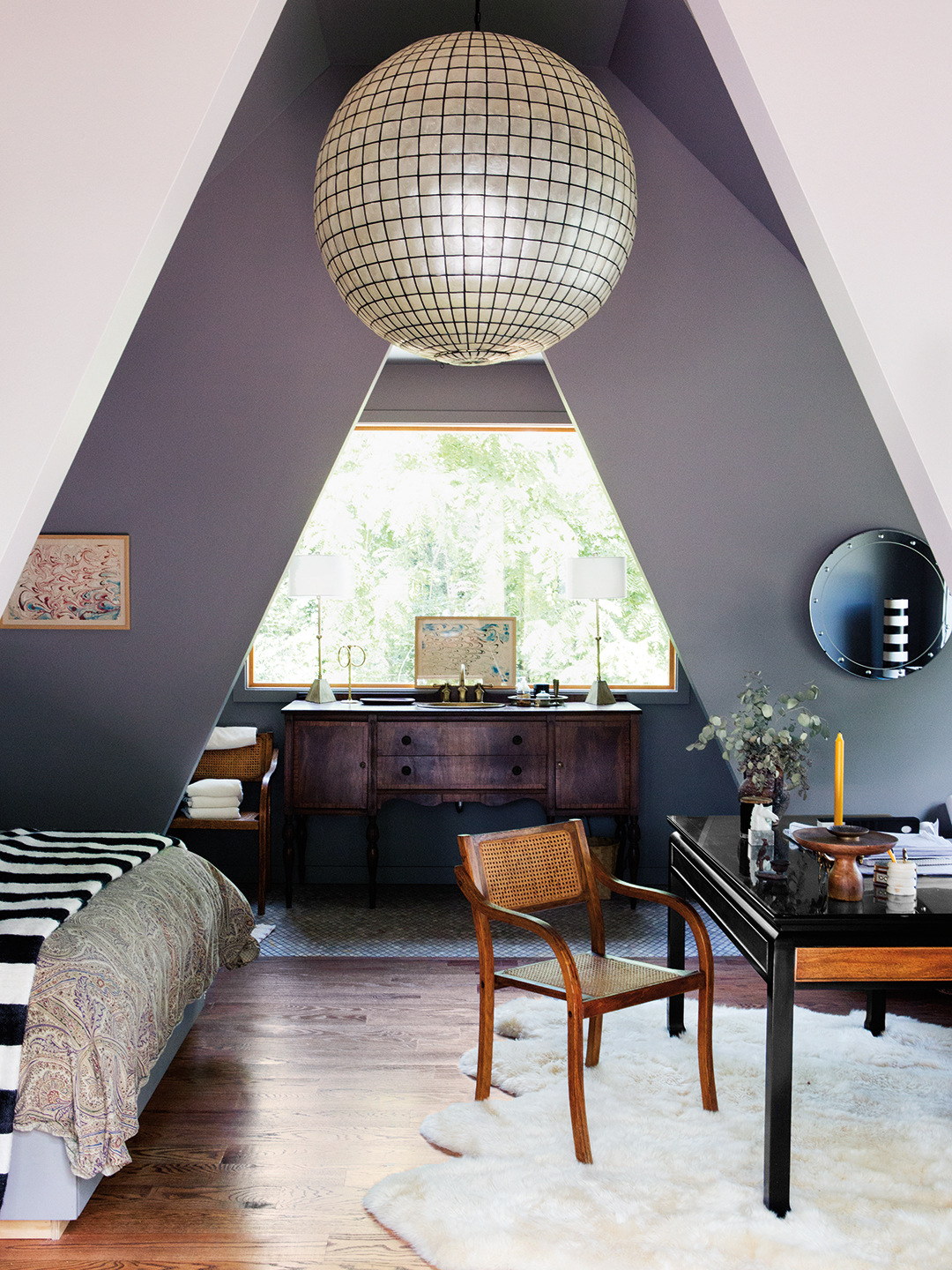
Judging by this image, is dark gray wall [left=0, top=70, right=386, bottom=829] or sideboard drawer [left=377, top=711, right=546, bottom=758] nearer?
dark gray wall [left=0, top=70, right=386, bottom=829]

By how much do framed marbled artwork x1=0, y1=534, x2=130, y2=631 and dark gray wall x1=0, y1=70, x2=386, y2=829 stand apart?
4cm

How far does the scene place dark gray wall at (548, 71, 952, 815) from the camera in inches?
154

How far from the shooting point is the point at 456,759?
15.5ft

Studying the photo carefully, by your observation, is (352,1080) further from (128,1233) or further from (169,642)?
(169,642)

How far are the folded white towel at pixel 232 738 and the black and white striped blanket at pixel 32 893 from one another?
61.7 inches

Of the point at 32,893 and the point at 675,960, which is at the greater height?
the point at 32,893

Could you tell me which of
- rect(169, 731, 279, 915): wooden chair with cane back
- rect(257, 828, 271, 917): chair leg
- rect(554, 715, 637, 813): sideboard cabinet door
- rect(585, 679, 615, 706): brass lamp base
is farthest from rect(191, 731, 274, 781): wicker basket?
rect(585, 679, 615, 706): brass lamp base

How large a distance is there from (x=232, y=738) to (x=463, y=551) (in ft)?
5.35

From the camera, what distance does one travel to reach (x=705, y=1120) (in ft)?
8.67

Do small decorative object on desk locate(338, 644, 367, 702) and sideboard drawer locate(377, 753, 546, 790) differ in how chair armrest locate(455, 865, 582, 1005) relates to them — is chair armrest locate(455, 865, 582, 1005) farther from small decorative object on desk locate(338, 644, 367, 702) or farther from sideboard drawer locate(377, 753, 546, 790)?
small decorative object on desk locate(338, 644, 367, 702)

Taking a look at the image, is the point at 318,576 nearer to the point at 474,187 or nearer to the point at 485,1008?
the point at 485,1008

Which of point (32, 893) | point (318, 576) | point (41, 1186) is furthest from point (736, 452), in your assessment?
point (41, 1186)

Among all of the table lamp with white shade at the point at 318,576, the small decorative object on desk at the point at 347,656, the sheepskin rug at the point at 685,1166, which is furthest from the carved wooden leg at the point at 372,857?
the sheepskin rug at the point at 685,1166

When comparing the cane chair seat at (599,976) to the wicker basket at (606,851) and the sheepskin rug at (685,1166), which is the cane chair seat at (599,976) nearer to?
the sheepskin rug at (685,1166)
